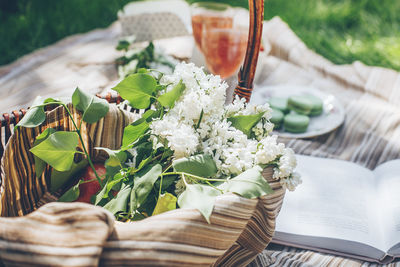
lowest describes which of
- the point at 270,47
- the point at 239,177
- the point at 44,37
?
the point at 44,37

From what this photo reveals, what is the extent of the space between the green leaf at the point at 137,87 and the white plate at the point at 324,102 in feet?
1.52

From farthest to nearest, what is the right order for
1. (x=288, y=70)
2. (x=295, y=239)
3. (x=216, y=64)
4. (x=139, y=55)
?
(x=288, y=70) < (x=139, y=55) < (x=216, y=64) < (x=295, y=239)

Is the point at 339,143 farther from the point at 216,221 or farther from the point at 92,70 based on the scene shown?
the point at 92,70

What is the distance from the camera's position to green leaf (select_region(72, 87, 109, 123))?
56cm

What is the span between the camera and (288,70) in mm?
1203

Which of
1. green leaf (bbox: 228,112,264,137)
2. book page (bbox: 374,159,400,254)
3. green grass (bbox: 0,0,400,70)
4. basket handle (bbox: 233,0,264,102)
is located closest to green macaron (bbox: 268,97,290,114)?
book page (bbox: 374,159,400,254)

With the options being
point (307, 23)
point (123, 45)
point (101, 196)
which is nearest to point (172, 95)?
point (101, 196)

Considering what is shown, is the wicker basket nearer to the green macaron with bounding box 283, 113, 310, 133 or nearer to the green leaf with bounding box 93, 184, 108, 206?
the green leaf with bounding box 93, 184, 108, 206

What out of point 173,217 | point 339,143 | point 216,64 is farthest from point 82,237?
point 339,143

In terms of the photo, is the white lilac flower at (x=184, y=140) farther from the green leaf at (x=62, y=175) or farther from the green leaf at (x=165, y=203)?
the green leaf at (x=62, y=175)

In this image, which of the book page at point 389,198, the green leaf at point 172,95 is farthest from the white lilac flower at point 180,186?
the book page at point 389,198

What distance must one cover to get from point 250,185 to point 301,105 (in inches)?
23.5

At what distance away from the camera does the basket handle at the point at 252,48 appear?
552 mm

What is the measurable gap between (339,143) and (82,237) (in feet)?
2.35
